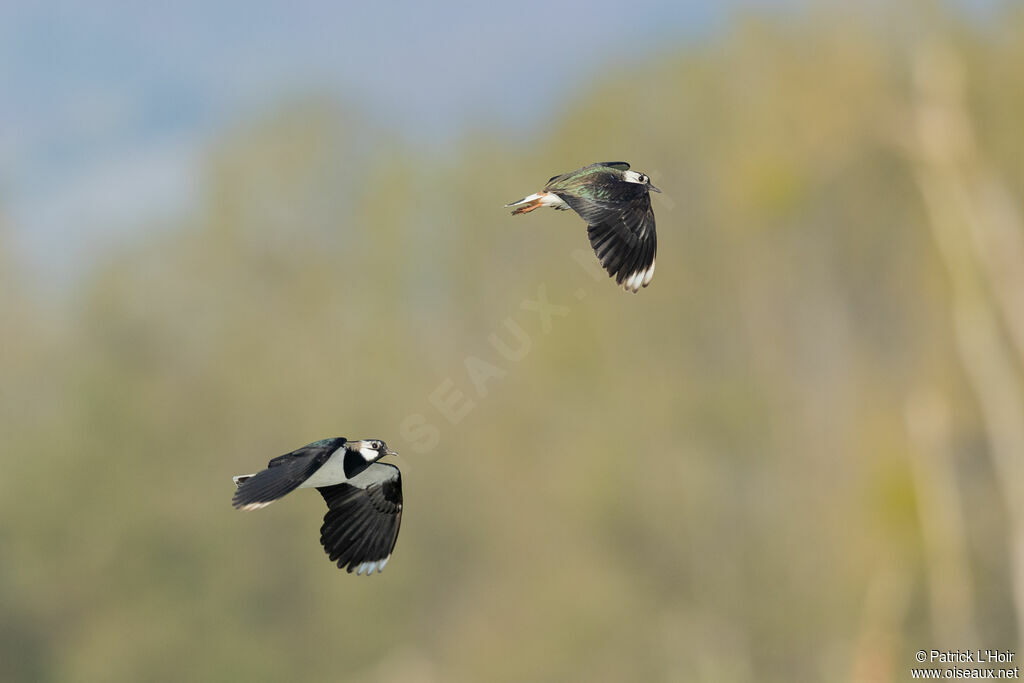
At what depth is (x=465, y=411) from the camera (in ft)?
107

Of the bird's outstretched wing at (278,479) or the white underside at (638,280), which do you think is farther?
the white underside at (638,280)

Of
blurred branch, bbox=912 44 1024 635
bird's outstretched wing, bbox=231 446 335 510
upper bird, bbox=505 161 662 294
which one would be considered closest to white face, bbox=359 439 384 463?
bird's outstretched wing, bbox=231 446 335 510

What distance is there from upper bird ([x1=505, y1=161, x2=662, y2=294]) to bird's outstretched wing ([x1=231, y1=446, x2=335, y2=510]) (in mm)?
1588

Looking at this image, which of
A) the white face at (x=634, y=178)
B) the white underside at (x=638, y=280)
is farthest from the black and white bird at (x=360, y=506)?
the white face at (x=634, y=178)

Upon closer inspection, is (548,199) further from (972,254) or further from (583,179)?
(972,254)

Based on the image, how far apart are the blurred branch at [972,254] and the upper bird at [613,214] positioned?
55.9ft

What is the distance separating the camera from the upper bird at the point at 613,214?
644cm

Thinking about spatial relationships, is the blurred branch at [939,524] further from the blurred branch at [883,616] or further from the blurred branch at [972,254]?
the blurred branch at [972,254]

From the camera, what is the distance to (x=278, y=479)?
5070 mm

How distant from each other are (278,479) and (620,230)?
2.24 m

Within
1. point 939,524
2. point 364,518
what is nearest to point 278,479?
point 364,518

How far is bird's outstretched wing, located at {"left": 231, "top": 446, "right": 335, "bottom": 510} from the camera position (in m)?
4.77

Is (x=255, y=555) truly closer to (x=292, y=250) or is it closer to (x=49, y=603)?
(x=49, y=603)

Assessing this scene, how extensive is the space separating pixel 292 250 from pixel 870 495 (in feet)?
51.5
